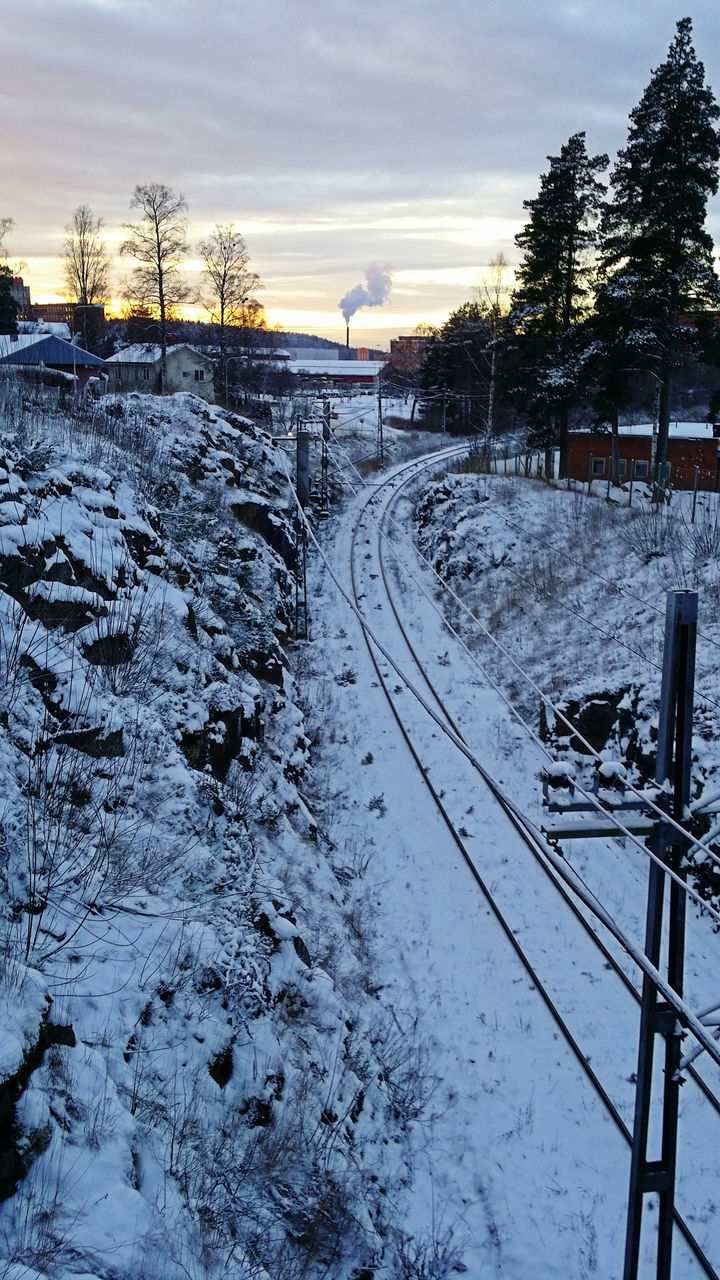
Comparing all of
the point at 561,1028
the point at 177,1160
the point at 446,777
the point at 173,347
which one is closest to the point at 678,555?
the point at 446,777

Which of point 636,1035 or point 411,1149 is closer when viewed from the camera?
point 411,1149

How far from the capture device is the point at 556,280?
33719mm

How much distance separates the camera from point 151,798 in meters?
8.47

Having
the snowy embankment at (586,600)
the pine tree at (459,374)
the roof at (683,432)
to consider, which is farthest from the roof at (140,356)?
the roof at (683,432)

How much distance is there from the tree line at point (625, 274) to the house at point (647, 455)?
149 centimetres

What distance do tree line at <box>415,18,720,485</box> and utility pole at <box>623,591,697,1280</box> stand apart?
22.2 m

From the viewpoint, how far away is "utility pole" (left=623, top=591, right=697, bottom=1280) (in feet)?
18.0

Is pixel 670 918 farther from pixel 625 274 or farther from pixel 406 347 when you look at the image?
pixel 406 347

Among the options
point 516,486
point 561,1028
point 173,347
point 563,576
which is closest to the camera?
point 561,1028

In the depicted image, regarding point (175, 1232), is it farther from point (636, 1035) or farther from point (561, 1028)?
point (636, 1035)

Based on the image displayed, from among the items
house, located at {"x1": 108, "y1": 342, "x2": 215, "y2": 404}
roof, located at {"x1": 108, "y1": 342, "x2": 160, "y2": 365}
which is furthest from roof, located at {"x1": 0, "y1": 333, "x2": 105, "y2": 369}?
house, located at {"x1": 108, "y1": 342, "x2": 215, "y2": 404}

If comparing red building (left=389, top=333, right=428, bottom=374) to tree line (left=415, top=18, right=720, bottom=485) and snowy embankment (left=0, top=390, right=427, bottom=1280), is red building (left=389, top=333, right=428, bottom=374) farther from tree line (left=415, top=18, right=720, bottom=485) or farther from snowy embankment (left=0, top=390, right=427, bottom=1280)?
snowy embankment (left=0, top=390, right=427, bottom=1280)

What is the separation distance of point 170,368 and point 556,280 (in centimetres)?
→ 2677

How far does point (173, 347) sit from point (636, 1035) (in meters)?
46.7
